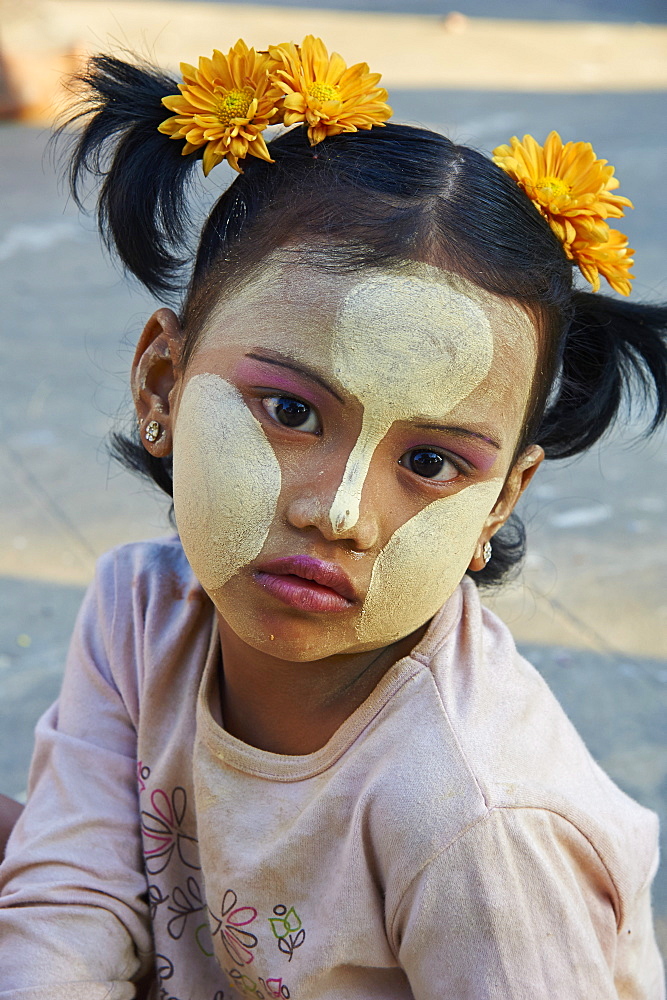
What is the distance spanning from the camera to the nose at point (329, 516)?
47.8 inches

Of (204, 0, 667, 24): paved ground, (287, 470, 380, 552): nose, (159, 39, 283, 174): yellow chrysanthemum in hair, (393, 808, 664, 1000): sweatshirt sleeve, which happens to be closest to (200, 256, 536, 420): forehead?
(287, 470, 380, 552): nose

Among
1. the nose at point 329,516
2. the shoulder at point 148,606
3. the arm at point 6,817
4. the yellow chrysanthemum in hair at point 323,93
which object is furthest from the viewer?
the arm at point 6,817

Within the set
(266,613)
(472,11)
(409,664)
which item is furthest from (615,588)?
Result: (472,11)

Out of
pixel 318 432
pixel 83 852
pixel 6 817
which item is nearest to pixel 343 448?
pixel 318 432

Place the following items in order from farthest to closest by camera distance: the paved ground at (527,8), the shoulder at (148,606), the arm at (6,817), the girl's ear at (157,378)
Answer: the paved ground at (527,8), the arm at (6,817), the shoulder at (148,606), the girl's ear at (157,378)

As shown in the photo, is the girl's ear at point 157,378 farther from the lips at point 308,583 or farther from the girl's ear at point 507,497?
the girl's ear at point 507,497

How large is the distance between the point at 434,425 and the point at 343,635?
270 mm

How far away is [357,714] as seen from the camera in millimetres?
1399

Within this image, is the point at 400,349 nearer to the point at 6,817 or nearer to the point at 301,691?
the point at 301,691

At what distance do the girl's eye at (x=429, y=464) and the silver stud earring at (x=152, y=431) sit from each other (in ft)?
1.25

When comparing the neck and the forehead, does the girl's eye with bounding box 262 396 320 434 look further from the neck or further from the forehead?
the neck

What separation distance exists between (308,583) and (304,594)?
0.01 metres

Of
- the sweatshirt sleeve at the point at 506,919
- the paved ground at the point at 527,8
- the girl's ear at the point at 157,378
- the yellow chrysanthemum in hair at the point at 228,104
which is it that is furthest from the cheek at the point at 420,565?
the paved ground at the point at 527,8

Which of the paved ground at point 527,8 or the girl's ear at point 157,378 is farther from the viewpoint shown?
the paved ground at point 527,8
